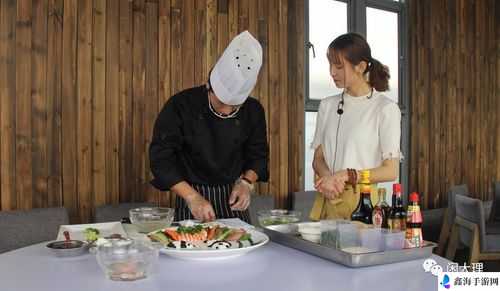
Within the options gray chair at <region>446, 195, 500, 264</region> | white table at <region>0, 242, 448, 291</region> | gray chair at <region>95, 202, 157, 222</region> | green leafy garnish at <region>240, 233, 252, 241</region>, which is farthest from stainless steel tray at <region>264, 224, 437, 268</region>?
gray chair at <region>446, 195, 500, 264</region>

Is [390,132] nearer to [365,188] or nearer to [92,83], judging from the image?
[365,188]

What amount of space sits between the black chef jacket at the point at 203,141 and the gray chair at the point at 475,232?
2175 mm

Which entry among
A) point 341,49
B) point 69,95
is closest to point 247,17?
point 69,95

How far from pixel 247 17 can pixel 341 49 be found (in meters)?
2.03

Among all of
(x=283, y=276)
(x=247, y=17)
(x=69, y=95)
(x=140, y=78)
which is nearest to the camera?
(x=283, y=276)

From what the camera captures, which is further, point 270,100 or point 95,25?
point 270,100

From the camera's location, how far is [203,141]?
2361mm

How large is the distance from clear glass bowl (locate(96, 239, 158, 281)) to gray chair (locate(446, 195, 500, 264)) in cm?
322

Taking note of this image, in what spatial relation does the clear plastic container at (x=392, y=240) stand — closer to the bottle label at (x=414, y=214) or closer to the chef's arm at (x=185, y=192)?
the bottle label at (x=414, y=214)

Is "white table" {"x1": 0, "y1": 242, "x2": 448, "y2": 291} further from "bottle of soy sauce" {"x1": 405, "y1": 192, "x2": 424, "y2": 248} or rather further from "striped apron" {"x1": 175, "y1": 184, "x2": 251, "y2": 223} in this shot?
"striped apron" {"x1": 175, "y1": 184, "x2": 251, "y2": 223}

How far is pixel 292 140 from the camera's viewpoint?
421 centimetres

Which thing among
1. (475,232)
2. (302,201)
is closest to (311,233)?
(302,201)

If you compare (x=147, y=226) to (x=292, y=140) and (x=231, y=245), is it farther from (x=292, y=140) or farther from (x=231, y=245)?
(x=292, y=140)

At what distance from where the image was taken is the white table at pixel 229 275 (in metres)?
1.20
